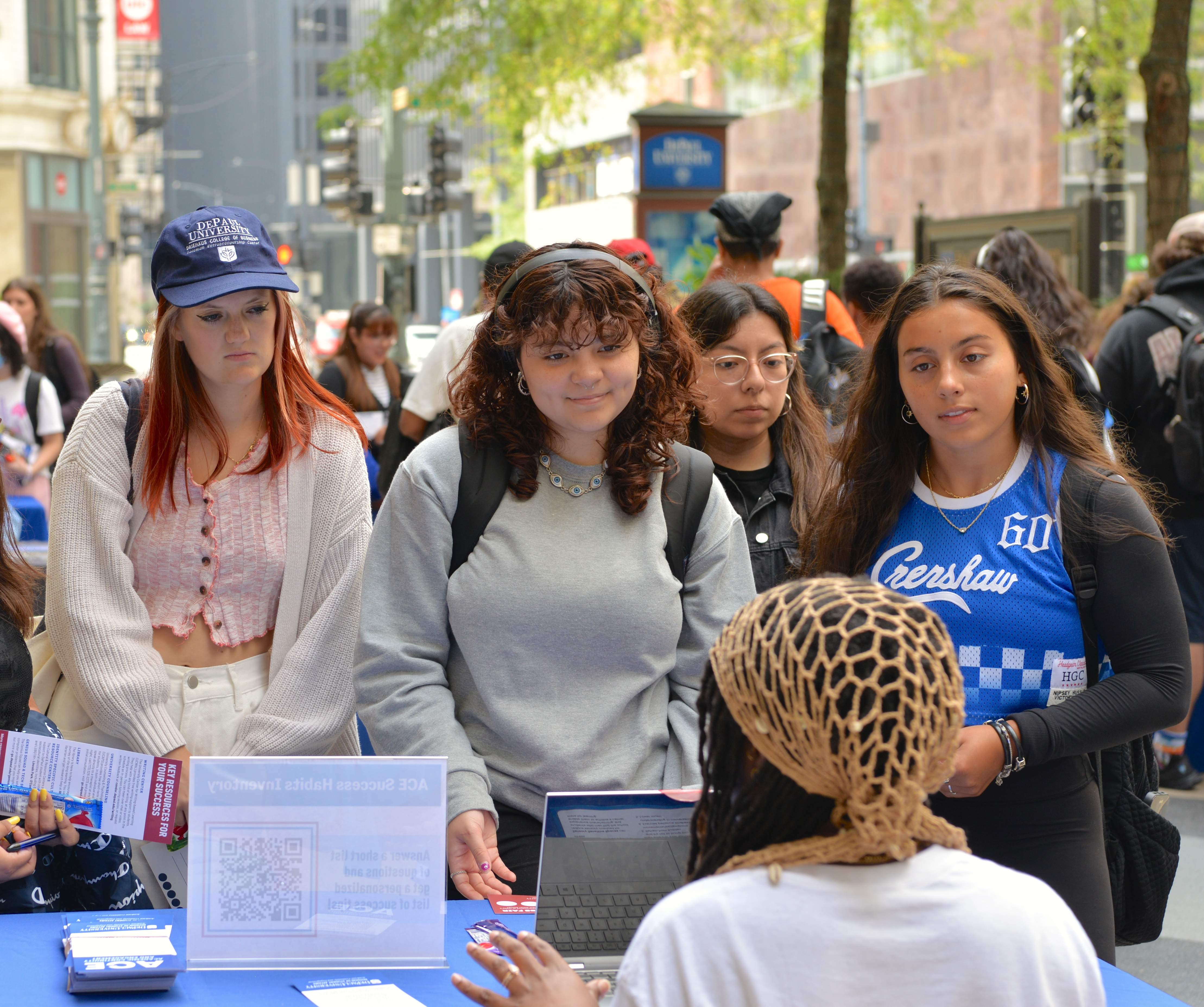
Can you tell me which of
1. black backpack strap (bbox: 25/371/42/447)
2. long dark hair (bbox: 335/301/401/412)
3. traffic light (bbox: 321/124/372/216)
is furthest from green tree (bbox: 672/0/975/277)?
black backpack strap (bbox: 25/371/42/447)

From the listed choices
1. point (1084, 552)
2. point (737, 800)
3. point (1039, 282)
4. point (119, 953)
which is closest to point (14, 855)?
point (119, 953)

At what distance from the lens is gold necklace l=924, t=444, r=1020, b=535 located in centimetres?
265

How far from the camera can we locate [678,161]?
414 inches

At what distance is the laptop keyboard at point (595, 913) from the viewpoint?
7.23ft

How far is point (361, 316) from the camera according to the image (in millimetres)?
8320

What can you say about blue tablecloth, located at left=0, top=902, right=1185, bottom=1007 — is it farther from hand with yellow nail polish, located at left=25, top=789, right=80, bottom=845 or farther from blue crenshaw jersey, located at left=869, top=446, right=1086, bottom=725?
blue crenshaw jersey, located at left=869, top=446, right=1086, bottom=725

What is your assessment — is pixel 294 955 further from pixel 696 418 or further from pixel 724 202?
pixel 724 202

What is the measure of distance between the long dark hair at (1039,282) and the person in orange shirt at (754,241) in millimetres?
572

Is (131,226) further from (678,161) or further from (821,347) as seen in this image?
(821,347)

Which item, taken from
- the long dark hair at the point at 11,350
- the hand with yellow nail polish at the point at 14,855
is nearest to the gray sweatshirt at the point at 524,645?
the hand with yellow nail polish at the point at 14,855

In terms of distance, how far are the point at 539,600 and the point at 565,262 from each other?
2.05 ft

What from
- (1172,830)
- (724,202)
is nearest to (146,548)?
(1172,830)

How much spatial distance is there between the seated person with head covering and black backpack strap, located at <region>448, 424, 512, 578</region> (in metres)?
1.09

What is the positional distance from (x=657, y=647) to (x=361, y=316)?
608cm
